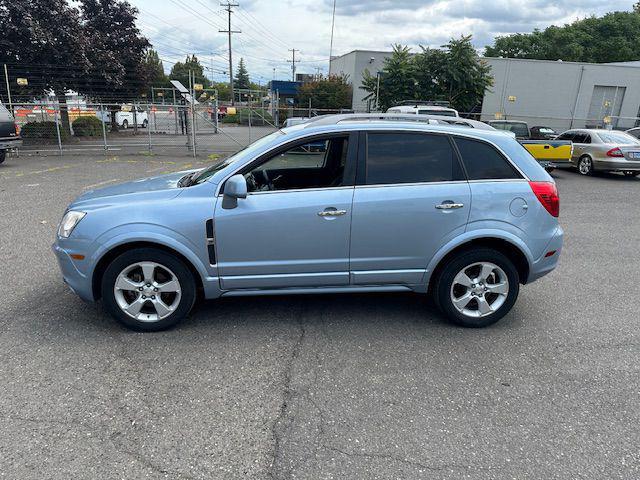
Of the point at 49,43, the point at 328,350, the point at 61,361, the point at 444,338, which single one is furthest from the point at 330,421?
the point at 49,43

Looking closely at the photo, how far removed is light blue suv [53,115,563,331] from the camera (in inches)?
149

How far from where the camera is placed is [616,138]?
14367 millimetres

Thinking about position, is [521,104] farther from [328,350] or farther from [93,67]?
[328,350]

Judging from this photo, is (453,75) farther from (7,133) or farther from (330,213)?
(330,213)

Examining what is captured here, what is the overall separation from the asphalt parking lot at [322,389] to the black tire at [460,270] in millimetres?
113

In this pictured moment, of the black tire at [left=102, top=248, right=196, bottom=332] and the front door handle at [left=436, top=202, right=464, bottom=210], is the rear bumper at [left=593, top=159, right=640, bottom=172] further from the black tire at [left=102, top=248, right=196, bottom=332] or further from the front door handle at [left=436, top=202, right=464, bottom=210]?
the black tire at [left=102, top=248, right=196, bottom=332]

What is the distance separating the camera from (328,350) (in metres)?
3.76

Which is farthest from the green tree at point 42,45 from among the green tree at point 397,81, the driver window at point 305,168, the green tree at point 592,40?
the green tree at point 592,40

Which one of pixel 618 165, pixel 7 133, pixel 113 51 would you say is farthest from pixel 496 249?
pixel 113 51

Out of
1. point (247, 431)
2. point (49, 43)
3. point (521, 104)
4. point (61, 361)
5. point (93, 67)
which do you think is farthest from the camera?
point (521, 104)

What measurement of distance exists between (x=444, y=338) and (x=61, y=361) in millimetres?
2998

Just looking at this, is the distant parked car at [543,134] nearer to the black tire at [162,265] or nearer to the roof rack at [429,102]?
the roof rack at [429,102]

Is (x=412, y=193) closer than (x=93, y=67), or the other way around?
(x=412, y=193)

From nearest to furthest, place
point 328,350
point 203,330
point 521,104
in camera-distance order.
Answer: point 328,350 < point 203,330 < point 521,104
